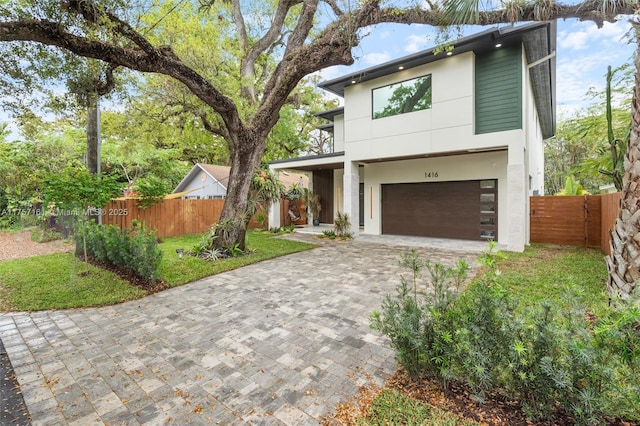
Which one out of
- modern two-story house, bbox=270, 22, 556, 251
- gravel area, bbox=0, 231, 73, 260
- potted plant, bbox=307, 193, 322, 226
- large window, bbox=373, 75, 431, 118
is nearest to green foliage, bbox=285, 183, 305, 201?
potted plant, bbox=307, 193, 322, 226

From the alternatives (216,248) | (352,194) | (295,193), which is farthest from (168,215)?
(352,194)

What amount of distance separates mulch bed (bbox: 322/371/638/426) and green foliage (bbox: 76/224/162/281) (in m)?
4.83

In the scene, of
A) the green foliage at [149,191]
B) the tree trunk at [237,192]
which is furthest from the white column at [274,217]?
the tree trunk at [237,192]

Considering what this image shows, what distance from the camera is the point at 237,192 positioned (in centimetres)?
834

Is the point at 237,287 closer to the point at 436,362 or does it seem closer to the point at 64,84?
the point at 436,362

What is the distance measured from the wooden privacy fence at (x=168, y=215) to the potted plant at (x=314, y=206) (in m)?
4.71

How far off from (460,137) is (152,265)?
9.11 m

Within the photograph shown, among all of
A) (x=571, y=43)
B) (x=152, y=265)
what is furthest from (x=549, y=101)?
(x=152, y=265)

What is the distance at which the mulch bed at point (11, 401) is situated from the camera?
2.31 metres

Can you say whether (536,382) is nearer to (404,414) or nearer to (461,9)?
(404,414)

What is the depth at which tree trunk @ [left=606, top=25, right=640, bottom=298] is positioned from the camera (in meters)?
3.50

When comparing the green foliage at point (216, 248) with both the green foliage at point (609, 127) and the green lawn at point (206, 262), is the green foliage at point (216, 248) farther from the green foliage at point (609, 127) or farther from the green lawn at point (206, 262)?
the green foliage at point (609, 127)

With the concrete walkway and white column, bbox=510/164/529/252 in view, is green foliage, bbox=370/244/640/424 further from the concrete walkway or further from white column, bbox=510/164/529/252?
white column, bbox=510/164/529/252

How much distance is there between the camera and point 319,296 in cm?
503
